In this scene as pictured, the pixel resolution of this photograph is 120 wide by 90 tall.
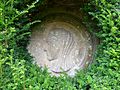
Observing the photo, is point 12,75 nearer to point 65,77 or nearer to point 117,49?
point 65,77

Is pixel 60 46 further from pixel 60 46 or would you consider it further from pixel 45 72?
pixel 45 72

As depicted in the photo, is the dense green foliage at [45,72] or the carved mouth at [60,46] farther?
the carved mouth at [60,46]

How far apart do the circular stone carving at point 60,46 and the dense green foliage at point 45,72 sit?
1.14 ft

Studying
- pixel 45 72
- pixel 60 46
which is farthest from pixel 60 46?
pixel 45 72

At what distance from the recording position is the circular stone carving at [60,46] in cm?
222

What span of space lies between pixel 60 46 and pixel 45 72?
1.67 ft

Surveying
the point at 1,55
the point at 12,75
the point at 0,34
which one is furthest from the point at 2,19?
the point at 12,75

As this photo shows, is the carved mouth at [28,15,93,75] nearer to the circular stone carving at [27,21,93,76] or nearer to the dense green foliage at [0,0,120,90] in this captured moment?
the circular stone carving at [27,21,93,76]

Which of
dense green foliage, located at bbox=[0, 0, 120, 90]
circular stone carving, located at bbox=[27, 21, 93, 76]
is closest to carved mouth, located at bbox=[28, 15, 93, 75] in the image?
circular stone carving, located at bbox=[27, 21, 93, 76]

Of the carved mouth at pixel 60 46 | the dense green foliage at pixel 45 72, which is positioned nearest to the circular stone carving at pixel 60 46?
the carved mouth at pixel 60 46

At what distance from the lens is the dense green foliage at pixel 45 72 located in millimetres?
1509

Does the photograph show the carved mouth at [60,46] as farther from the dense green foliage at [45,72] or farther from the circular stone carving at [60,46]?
the dense green foliage at [45,72]

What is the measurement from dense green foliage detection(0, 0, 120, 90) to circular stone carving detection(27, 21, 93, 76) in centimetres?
35

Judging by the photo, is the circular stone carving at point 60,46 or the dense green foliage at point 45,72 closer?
the dense green foliage at point 45,72
